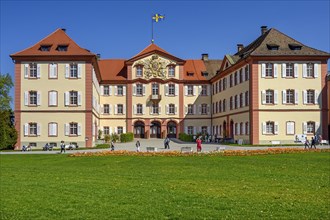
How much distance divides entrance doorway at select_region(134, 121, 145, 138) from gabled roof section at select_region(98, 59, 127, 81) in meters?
6.90

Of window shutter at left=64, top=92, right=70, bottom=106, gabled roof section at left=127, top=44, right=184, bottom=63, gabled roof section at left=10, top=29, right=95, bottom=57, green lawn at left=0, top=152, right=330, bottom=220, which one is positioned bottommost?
green lawn at left=0, top=152, right=330, bottom=220

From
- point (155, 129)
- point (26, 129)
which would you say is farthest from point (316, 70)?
point (26, 129)

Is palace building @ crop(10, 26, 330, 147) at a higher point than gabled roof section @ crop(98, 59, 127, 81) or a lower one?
lower

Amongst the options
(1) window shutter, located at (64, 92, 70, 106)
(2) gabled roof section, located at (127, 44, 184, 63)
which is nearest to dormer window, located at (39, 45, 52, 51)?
(1) window shutter, located at (64, 92, 70, 106)

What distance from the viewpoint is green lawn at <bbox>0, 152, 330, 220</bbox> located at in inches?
407

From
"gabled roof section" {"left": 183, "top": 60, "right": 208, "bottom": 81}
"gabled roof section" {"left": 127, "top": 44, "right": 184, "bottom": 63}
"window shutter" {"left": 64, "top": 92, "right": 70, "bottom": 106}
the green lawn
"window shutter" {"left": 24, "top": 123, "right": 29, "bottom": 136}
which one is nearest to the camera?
the green lawn

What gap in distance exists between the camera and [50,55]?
148ft

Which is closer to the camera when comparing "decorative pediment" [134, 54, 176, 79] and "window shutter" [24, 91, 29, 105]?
"window shutter" [24, 91, 29, 105]

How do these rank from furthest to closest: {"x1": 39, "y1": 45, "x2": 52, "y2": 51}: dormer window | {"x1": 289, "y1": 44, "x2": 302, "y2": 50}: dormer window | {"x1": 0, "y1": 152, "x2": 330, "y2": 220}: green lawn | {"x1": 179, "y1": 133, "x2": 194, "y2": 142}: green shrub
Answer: {"x1": 179, "y1": 133, "x2": 194, "y2": 142}: green shrub, {"x1": 39, "y1": 45, "x2": 52, "y2": 51}: dormer window, {"x1": 289, "y1": 44, "x2": 302, "y2": 50}: dormer window, {"x1": 0, "y1": 152, "x2": 330, "y2": 220}: green lawn

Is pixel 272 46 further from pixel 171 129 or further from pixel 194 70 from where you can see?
pixel 171 129

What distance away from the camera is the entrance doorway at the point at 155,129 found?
218 feet

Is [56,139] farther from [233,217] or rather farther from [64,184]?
[233,217]

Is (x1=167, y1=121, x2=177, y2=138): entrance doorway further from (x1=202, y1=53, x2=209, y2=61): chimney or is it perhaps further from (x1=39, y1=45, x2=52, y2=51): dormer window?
(x1=39, y1=45, x2=52, y2=51): dormer window

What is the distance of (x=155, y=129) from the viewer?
66.8m
